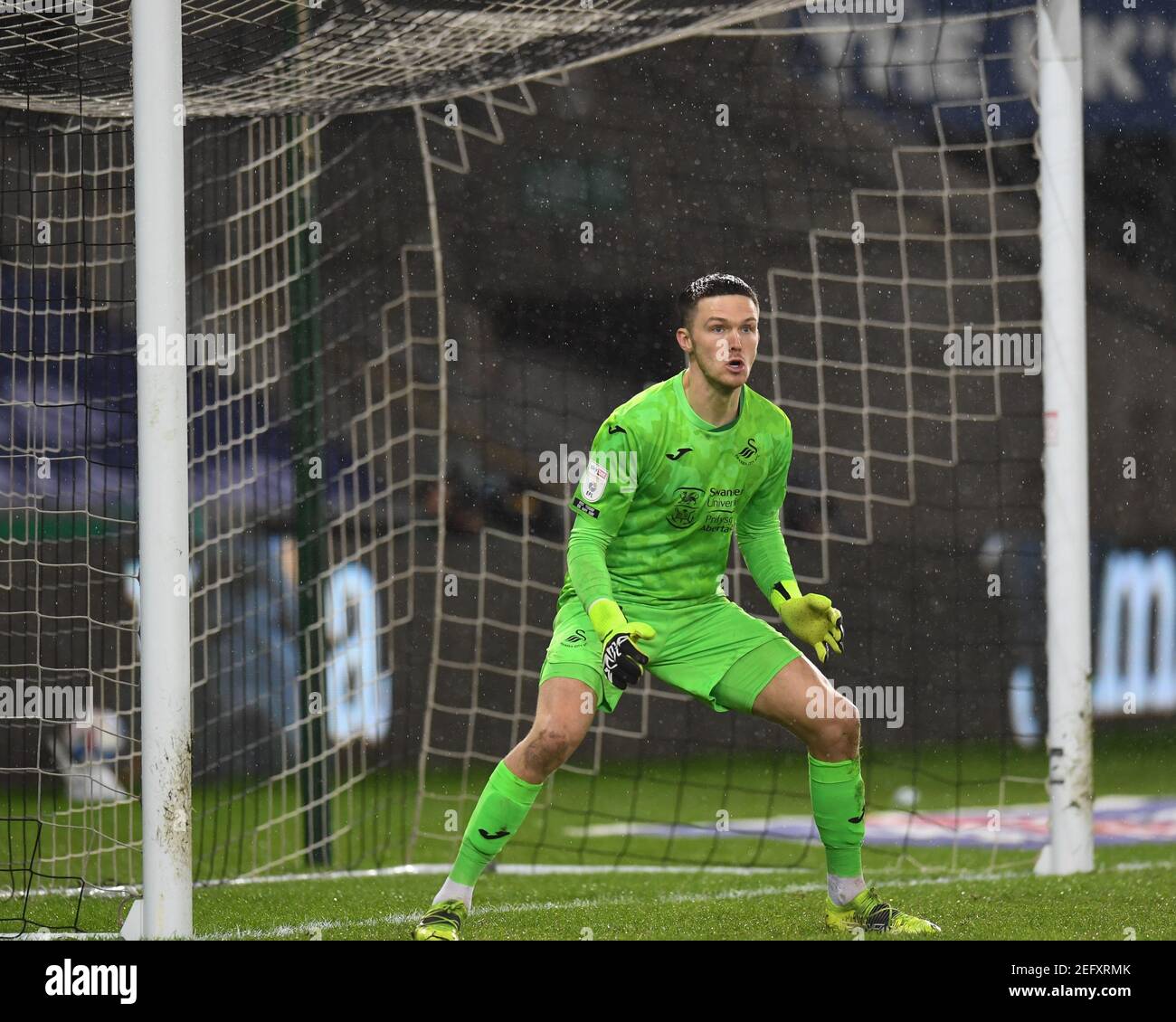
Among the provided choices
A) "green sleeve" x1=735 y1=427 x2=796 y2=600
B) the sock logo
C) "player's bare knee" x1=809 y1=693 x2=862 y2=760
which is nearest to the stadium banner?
"green sleeve" x1=735 y1=427 x2=796 y2=600

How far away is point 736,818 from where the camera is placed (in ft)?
31.5

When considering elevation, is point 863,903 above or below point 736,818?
above

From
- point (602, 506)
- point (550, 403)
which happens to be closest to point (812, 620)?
point (602, 506)

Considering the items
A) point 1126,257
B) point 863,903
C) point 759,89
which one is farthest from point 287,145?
point 1126,257

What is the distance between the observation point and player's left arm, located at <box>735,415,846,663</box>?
4.58m

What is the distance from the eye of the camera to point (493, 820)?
436 cm

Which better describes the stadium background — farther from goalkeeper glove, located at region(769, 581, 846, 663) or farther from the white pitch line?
goalkeeper glove, located at region(769, 581, 846, 663)

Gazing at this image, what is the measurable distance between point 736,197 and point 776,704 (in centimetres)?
851

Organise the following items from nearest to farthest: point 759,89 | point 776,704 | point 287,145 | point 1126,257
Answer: point 776,704 → point 287,145 → point 759,89 → point 1126,257

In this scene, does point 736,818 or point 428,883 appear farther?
point 736,818

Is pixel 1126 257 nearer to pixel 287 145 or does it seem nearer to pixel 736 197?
pixel 736 197

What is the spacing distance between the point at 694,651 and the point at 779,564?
0.43 metres

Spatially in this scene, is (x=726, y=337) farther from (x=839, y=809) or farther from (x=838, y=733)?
(x=839, y=809)

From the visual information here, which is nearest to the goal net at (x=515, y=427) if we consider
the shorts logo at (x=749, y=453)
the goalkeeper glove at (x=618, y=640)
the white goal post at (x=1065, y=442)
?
the white goal post at (x=1065, y=442)
